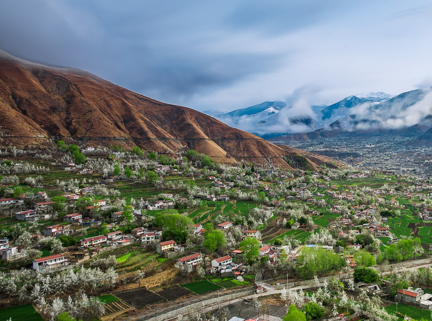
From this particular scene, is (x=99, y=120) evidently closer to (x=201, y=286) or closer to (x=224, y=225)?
(x=224, y=225)

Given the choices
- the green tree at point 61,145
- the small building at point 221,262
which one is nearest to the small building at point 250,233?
the small building at point 221,262

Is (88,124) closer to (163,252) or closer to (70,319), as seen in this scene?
(163,252)

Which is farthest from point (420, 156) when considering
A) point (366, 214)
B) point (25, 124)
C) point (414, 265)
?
point (25, 124)

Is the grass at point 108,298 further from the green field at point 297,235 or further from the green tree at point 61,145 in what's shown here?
the green tree at point 61,145

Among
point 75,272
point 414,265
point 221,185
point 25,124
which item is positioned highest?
point 25,124

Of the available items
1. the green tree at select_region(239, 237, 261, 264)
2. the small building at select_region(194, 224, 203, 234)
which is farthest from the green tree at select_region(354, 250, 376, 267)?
the small building at select_region(194, 224, 203, 234)

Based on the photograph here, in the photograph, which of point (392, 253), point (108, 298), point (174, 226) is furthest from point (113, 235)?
point (392, 253)

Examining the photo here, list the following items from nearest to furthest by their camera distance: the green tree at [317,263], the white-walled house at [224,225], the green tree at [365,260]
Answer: the green tree at [317,263]
the green tree at [365,260]
the white-walled house at [224,225]

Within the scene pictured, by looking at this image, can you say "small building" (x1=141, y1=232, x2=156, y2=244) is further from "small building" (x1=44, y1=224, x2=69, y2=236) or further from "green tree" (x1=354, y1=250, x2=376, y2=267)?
"green tree" (x1=354, y1=250, x2=376, y2=267)
